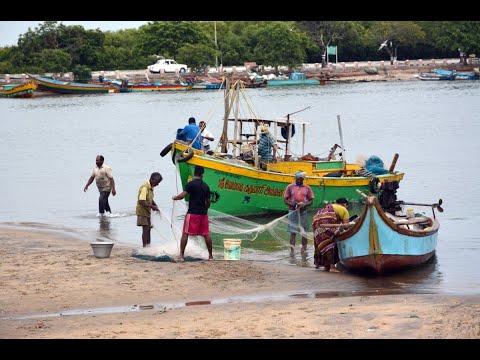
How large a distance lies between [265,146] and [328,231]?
25.0ft

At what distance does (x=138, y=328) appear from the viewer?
11789 millimetres

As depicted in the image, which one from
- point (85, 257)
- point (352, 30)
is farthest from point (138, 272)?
point (352, 30)

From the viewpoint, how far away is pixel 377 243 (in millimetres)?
15531

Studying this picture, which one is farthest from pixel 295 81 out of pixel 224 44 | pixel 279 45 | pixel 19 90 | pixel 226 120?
pixel 226 120

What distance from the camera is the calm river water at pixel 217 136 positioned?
2186 centimetres

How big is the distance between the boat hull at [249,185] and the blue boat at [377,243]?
20.8 feet

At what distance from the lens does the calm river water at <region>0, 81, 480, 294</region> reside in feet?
71.7

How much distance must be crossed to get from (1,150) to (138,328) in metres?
39.9

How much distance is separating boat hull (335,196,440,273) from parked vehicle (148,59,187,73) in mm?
85380

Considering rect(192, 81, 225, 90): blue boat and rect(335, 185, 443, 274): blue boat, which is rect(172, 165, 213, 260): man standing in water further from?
rect(192, 81, 225, 90): blue boat

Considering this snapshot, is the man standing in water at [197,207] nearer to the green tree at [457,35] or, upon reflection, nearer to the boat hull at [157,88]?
the boat hull at [157,88]

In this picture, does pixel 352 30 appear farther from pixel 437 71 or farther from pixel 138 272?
pixel 138 272

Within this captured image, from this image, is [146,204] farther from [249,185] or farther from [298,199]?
[249,185]

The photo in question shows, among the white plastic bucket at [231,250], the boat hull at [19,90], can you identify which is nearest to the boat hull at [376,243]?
the white plastic bucket at [231,250]
